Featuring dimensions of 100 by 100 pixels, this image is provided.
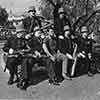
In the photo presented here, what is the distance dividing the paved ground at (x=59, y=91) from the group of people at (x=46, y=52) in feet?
0.64

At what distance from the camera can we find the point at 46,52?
23.7 feet

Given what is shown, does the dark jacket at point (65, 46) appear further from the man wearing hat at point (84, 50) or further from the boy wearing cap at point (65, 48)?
the man wearing hat at point (84, 50)

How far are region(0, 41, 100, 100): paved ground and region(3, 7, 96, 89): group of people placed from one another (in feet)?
0.64

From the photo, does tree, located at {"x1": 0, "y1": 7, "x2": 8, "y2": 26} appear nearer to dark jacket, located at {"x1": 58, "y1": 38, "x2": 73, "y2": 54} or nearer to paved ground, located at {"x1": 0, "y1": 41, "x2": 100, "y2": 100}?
dark jacket, located at {"x1": 58, "y1": 38, "x2": 73, "y2": 54}

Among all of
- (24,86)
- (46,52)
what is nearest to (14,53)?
(46,52)

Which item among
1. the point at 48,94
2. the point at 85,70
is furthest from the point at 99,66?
the point at 48,94

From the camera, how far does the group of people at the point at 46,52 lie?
22.9 ft

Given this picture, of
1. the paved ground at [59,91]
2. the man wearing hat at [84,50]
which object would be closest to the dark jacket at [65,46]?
the man wearing hat at [84,50]

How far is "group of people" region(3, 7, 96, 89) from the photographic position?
699 cm

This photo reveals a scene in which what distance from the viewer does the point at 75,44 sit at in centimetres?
795

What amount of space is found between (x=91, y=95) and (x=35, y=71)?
8.43 feet

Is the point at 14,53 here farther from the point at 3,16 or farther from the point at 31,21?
the point at 3,16

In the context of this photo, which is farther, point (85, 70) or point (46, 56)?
point (85, 70)

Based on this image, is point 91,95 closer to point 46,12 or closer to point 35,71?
point 35,71
